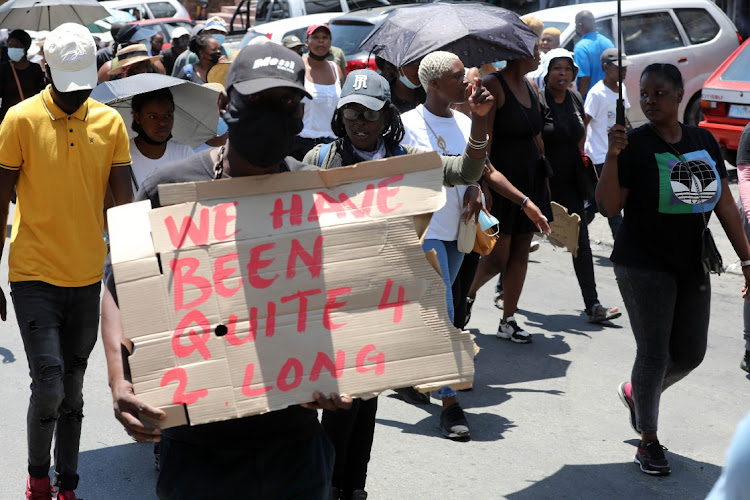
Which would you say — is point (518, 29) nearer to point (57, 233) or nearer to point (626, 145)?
point (626, 145)

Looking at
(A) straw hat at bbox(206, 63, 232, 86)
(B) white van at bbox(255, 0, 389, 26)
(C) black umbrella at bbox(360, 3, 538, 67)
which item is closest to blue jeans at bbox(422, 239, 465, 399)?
(C) black umbrella at bbox(360, 3, 538, 67)

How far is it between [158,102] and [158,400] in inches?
99.7

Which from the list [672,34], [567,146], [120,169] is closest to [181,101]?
[120,169]

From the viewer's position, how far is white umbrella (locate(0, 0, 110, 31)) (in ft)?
34.3

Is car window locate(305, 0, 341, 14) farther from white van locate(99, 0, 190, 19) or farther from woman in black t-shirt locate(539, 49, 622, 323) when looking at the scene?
woman in black t-shirt locate(539, 49, 622, 323)

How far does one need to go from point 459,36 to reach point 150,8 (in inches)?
718

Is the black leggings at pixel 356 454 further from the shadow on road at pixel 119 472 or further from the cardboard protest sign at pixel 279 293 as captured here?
the cardboard protest sign at pixel 279 293

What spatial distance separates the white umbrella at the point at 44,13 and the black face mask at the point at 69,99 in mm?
6687

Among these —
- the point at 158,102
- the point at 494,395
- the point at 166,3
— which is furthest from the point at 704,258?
the point at 166,3

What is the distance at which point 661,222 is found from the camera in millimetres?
4809

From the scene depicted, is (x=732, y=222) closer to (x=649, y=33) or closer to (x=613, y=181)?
(x=613, y=181)

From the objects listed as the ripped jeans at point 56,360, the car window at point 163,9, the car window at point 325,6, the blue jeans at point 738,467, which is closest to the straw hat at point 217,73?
the ripped jeans at point 56,360

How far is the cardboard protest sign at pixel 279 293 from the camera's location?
266 centimetres

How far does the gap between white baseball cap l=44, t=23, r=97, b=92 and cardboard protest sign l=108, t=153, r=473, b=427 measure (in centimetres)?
160
